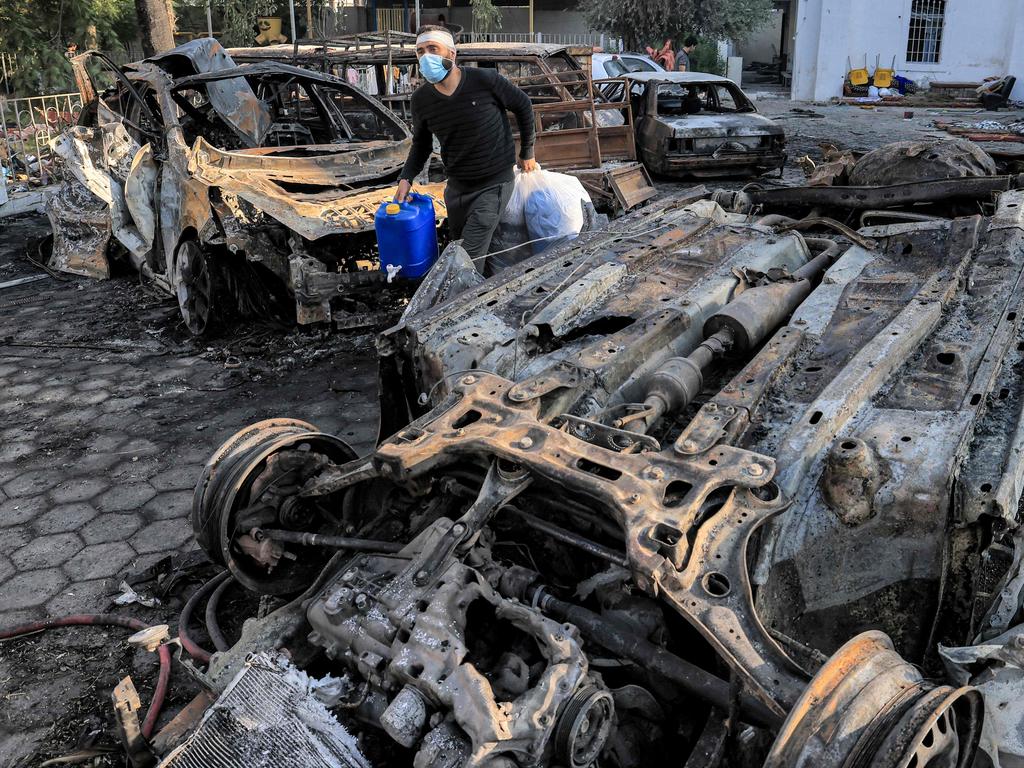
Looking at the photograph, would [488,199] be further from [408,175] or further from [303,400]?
[303,400]

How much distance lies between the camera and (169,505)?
418 centimetres

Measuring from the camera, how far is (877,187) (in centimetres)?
484

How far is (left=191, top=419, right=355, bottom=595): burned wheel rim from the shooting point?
2898 mm

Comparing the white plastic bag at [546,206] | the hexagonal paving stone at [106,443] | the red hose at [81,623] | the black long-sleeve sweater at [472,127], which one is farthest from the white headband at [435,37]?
the red hose at [81,623]

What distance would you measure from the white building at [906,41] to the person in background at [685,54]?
3361mm

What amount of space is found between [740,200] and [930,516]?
3315 millimetres

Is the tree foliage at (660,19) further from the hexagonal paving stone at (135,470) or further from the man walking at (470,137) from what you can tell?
the hexagonal paving stone at (135,470)

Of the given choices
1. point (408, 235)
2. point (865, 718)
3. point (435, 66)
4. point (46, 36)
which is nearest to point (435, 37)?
point (435, 66)

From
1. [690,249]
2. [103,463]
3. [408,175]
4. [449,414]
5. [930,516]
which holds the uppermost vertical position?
[408,175]

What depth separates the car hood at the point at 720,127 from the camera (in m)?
10.7

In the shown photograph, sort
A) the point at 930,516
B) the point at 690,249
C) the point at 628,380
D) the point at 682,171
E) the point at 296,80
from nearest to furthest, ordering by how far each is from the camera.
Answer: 1. the point at 930,516
2. the point at 628,380
3. the point at 690,249
4. the point at 296,80
5. the point at 682,171

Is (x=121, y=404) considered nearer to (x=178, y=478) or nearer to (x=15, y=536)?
(x=178, y=478)

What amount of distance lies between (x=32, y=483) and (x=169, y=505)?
87 centimetres

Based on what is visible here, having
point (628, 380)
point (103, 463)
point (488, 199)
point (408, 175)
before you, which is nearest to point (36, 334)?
point (103, 463)
